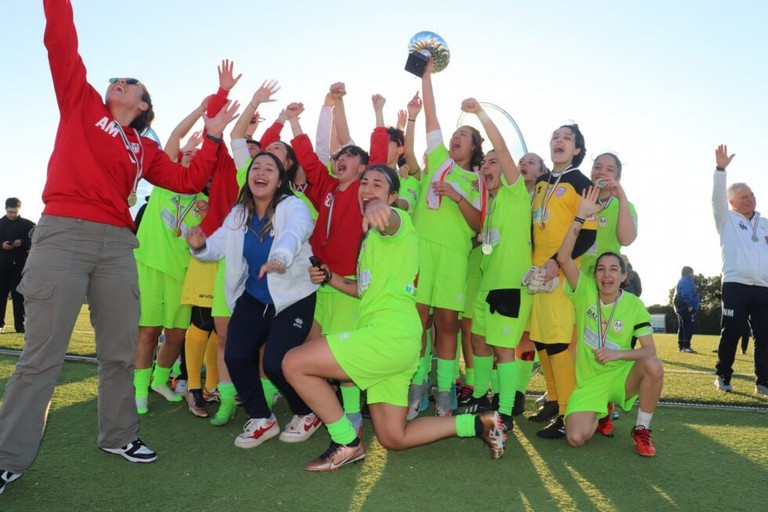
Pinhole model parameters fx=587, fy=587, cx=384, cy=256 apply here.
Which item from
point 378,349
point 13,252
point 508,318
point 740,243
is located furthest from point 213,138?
point 13,252

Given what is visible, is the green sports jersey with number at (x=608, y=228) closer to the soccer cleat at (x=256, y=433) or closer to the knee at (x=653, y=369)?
the knee at (x=653, y=369)

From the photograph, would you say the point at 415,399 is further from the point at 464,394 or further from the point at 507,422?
the point at 464,394

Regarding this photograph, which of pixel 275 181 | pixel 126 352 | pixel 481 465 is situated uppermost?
pixel 275 181

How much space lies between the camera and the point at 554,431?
451 centimetres

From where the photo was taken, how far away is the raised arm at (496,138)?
4.42 meters

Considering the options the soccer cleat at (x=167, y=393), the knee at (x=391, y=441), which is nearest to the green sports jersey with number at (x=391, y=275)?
the knee at (x=391, y=441)

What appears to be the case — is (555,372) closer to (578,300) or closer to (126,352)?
(578,300)

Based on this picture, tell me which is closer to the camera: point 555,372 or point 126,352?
point 126,352

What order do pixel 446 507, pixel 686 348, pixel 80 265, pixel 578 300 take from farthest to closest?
pixel 686 348 → pixel 578 300 → pixel 80 265 → pixel 446 507

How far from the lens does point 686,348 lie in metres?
14.0

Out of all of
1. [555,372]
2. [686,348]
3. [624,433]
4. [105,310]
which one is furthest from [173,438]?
[686,348]

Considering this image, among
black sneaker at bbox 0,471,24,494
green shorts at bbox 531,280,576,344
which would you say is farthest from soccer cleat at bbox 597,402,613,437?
black sneaker at bbox 0,471,24,494

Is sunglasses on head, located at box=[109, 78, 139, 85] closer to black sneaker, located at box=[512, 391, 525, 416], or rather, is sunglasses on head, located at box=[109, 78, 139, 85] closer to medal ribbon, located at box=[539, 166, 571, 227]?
medal ribbon, located at box=[539, 166, 571, 227]

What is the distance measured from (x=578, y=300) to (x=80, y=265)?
3.58 m
